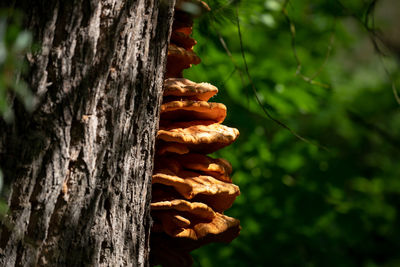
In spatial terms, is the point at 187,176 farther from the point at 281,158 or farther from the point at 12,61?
the point at 281,158

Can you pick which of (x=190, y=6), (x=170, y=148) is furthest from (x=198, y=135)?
(x=190, y=6)

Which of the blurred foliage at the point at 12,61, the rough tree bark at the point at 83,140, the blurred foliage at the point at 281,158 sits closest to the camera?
the blurred foliage at the point at 12,61

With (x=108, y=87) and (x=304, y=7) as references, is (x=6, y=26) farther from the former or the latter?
(x=304, y=7)

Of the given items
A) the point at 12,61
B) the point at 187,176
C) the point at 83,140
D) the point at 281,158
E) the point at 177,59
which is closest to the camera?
the point at 12,61

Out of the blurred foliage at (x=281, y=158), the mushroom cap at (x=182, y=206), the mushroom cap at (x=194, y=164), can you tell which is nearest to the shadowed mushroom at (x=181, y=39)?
the mushroom cap at (x=194, y=164)

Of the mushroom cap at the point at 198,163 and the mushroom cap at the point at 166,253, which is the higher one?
the mushroom cap at the point at 198,163

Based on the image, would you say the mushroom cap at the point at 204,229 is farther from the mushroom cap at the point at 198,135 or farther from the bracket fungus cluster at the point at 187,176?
the mushroom cap at the point at 198,135

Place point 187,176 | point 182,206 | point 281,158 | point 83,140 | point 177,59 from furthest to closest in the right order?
point 281,158 → point 177,59 → point 187,176 → point 182,206 → point 83,140
